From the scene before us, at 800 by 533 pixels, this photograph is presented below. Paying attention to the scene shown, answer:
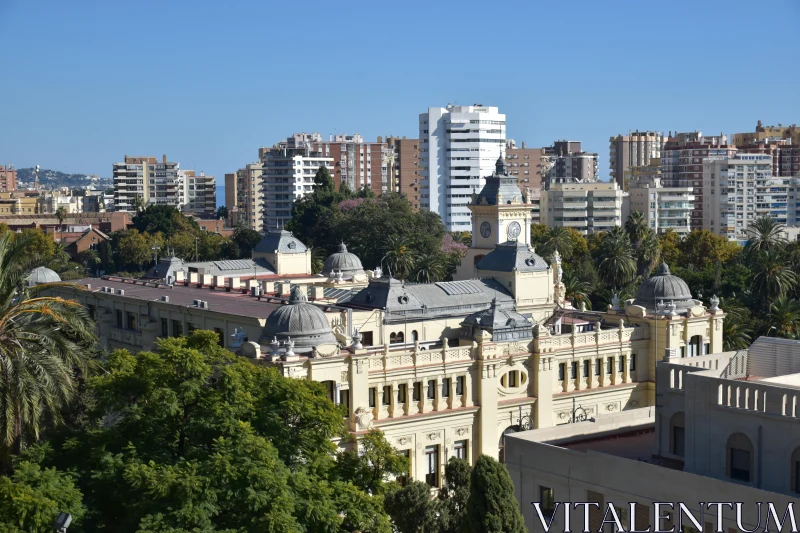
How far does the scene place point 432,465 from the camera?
56.8m

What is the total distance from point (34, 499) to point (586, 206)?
501 ft

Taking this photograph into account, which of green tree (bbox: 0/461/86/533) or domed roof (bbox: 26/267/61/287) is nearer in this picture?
green tree (bbox: 0/461/86/533)


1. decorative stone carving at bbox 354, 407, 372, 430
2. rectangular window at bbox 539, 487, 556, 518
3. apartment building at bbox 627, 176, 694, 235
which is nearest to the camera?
rectangular window at bbox 539, 487, 556, 518

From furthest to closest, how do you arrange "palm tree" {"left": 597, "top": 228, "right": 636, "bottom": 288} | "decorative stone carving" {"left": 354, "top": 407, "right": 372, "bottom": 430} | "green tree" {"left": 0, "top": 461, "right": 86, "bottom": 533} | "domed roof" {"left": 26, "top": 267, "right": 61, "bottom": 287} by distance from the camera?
"palm tree" {"left": 597, "top": 228, "right": 636, "bottom": 288}
"domed roof" {"left": 26, "top": 267, "right": 61, "bottom": 287}
"decorative stone carving" {"left": 354, "top": 407, "right": 372, "bottom": 430}
"green tree" {"left": 0, "top": 461, "right": 86, "bottom": 533}

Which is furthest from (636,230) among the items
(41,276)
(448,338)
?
(448,338)

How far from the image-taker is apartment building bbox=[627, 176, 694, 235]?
184m

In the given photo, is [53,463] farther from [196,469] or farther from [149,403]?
[196,469]

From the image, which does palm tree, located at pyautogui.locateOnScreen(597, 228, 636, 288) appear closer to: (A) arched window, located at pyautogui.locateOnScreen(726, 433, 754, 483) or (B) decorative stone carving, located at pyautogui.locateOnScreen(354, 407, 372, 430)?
(B) decorative stone carving, located at pyautogui.locateOnScreen(354, 407, 372, 430)

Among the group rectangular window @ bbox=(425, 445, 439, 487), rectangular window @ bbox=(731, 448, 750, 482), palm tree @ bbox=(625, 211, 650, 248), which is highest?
palm tree @ bbox=(625, 211, 650, 248)

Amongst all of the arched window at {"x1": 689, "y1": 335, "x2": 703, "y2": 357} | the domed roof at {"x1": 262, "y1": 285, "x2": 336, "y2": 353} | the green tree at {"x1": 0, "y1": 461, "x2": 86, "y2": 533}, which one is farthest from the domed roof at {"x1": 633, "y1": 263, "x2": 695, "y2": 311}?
the green tree at {"x1": 0, "y1": 461, "x2": 86, "y2": 533}

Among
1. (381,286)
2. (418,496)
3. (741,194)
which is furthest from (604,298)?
(741,194)

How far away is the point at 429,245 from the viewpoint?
122 metres

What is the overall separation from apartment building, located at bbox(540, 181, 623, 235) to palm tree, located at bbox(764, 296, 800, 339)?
316 feet

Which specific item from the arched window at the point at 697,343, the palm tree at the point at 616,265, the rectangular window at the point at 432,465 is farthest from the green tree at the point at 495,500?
the palm tree at the point at 616,265
